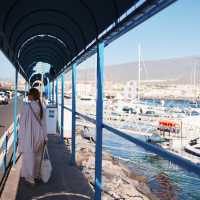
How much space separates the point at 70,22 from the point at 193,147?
81.3 ft

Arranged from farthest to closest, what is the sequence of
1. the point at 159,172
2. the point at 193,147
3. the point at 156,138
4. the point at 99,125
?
1. the point at 156,138
2. the point at 193,147
3. the point at 159,172
4. the point at 99,125

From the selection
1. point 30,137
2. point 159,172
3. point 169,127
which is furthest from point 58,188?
point 169,127

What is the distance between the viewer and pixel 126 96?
6538 centimetres

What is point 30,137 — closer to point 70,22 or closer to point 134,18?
point 70,22

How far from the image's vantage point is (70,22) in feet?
23.5

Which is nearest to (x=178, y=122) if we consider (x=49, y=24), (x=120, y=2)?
(x=49, y=24)

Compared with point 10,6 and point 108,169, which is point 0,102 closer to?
point 108,169

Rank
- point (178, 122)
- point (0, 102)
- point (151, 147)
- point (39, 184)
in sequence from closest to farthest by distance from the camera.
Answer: point (151, 147) → point (39, 184) → point (178, 122) → point (0, 102)

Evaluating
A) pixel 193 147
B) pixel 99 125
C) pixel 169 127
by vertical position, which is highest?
pixel 99 125

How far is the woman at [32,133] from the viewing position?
23.9 ft

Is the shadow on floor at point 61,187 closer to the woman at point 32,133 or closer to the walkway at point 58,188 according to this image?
the walkway at point 58,188

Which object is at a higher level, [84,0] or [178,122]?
[84,0]

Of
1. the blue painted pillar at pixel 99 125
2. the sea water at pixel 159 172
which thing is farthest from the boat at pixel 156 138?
the blue painted pillar at pixel 99 125

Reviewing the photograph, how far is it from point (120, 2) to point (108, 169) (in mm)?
9652
